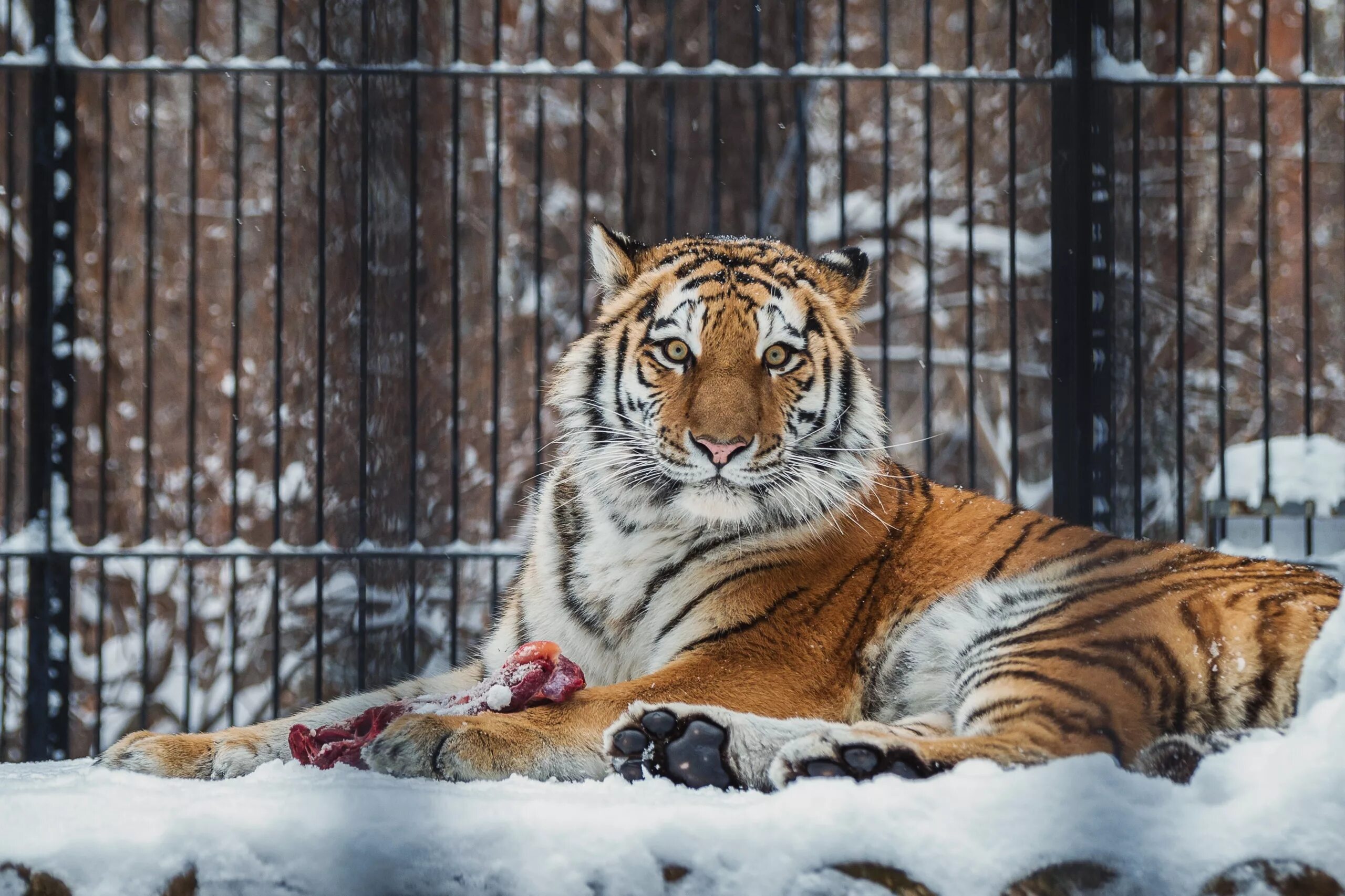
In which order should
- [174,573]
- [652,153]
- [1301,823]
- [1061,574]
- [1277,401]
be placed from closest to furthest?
[1301,823] → [1061,574] → [652,153] → [174,573] → [1277,401]

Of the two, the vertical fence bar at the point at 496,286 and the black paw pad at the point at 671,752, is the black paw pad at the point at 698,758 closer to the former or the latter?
the black paw pad at the point at 671,752

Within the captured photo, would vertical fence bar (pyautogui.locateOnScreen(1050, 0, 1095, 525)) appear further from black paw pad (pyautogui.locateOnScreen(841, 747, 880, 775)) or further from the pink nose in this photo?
black paw pad (pyautogui.locateOnScreen(841, 747, 880, 775))

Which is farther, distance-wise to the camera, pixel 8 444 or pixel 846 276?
pixel 8 444

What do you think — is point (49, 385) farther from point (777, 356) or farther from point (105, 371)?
point (777, 356)

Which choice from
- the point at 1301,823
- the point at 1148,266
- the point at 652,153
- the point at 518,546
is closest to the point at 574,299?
the point at 652,153

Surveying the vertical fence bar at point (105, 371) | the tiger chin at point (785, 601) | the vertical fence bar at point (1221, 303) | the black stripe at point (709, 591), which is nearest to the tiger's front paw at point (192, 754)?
the tiger chin at point (785, 601)

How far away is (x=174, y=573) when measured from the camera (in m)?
5.74

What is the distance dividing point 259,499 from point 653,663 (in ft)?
14.9

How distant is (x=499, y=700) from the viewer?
1.83 metres

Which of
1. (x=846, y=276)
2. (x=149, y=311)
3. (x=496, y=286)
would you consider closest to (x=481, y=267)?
(x=496, y=286)

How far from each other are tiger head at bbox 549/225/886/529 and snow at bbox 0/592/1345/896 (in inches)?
32.7

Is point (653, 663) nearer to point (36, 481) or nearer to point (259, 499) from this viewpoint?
point (36, 481)

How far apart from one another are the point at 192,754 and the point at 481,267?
4.88m

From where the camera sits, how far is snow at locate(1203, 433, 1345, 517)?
10.8 feet
